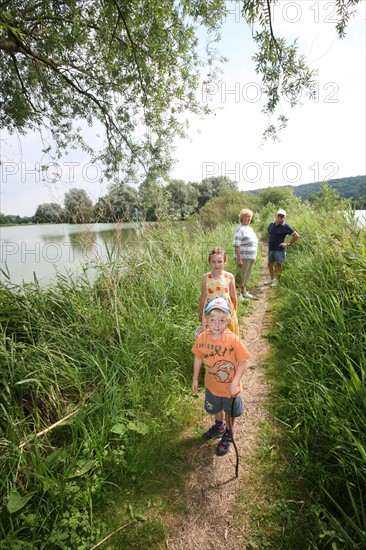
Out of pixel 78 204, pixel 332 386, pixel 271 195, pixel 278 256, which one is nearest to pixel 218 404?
pixel 332 386

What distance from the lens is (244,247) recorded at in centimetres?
514

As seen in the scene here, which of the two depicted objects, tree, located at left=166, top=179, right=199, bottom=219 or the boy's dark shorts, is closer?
the boy's dark shorts

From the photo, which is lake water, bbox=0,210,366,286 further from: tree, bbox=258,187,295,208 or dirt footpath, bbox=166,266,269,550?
tree, bbox=258,187,295,208

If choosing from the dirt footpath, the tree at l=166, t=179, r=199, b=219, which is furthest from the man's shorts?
the dirt footpath

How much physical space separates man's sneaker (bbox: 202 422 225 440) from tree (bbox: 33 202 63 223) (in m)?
2.95

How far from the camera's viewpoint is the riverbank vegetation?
1.63 meters

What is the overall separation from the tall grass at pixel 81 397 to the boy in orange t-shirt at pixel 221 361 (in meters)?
0.60

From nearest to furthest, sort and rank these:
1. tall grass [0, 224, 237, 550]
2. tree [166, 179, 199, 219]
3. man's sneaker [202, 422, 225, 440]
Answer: tall grass [0, 224, 237, 550] → man's sneaker [202, 422, 225, 440] → tree [166, 179, 199, 219]

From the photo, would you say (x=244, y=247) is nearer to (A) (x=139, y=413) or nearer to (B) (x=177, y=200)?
(B) (x=177, y=200)

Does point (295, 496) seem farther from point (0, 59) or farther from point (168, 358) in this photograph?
point (0, 59)

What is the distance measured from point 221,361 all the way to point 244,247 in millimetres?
3508

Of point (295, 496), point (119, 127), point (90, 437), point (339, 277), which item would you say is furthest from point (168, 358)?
point (119, 127)

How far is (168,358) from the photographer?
305 centimetres

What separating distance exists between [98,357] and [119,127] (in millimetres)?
6796
